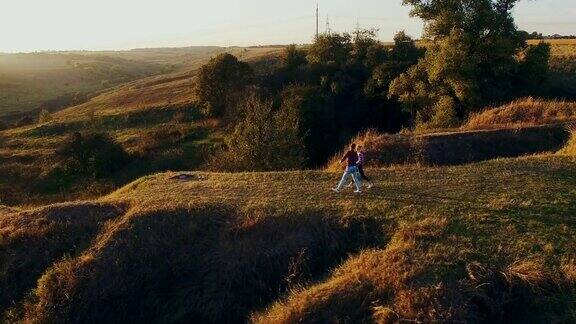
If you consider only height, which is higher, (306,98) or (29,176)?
(306,98)

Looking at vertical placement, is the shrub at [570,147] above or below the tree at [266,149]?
above

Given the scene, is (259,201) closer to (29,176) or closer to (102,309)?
(102,309)

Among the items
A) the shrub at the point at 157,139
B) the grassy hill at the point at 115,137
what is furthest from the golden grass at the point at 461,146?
the shrub at the point at 157,139

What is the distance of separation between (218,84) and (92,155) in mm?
17054

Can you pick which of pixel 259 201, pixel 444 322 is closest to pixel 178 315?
pixel 259 201

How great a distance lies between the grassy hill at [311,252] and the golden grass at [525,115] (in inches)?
291

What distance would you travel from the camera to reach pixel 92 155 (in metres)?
43.1

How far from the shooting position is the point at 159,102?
206 ft

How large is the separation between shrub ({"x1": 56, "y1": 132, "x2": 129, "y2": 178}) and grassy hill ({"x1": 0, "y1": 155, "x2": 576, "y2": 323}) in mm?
22894

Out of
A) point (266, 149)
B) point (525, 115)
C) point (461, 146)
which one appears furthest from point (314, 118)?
point (461, 146)

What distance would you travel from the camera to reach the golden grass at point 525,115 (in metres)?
27.4

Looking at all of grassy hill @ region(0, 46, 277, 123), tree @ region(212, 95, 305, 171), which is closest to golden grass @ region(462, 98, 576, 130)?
tree @ region(212, 95, 305, 171)

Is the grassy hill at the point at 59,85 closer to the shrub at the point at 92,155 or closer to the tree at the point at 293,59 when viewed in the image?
the tree at the point at 293,59

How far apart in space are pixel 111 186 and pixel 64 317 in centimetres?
2427
